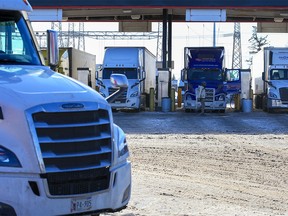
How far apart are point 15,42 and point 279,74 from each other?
92.3 ft

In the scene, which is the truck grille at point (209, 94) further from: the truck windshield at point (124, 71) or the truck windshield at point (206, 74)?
the truck windshield at point (124, 71)

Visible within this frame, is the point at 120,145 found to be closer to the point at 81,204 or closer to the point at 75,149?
the point at 75,149

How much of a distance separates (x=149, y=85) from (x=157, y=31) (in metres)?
33.3

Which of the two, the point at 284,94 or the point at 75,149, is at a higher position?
the point at 75,149

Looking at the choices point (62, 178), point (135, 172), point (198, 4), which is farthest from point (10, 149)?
point (198, 4)

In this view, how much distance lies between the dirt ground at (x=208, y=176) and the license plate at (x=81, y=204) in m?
2.40

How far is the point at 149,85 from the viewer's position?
126ft

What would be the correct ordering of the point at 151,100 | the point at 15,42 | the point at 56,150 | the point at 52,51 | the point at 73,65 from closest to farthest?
1. the point at 56,150
2. the point at 15,42
3. the point at 52,51
4. the point at 151,100
5. the point at 73,65

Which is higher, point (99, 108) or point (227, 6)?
point (227, 6)

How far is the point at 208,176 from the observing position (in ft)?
37.5

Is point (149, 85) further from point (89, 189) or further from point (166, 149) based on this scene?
point (89, 189)

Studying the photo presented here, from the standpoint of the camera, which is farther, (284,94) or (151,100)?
(151,100)

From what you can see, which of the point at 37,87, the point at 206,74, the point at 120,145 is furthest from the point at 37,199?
the point at 206,74

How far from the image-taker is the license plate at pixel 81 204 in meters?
5.42
